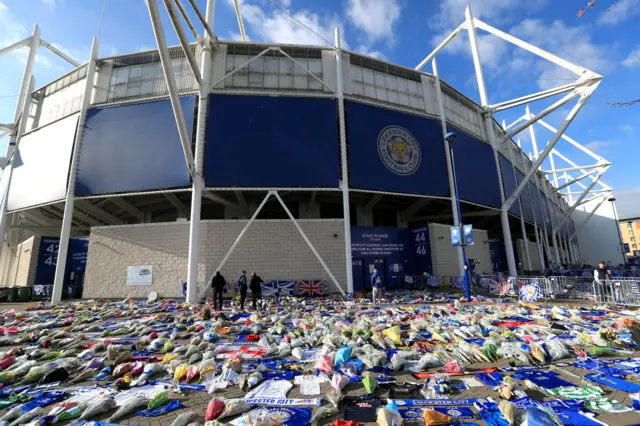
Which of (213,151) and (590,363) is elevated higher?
(213,151)

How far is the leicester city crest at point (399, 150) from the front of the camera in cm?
1861

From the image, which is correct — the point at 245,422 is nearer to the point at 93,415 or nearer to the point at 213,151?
the point at 93,415

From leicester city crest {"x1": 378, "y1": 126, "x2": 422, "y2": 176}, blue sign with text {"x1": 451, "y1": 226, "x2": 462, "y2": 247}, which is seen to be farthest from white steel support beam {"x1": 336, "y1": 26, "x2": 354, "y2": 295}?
blue sign with text {"x1": 451, "y1": 226, "x2": 462, "y2": 247}

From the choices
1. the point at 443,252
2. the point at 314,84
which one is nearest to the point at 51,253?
the point at 314,84

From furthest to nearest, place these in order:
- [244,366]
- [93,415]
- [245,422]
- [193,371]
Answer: [244,366], [193,371], [93,415], [245,422]

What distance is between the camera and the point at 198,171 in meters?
16.1

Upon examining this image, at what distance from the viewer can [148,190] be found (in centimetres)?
1653

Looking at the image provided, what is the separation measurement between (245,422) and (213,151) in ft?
50.7

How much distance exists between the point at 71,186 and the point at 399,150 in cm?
2043

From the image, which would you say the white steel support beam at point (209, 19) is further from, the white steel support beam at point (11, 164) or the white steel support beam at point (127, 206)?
the white steel support beam at point (11, 164)

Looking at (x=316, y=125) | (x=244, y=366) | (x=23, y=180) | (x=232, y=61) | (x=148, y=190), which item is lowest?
(x=244, y=366)

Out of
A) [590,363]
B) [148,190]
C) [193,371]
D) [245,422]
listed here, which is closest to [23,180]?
[148,190]

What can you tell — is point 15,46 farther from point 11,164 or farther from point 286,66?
point 286,66

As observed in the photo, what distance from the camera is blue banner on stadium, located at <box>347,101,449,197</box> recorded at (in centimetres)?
1789
